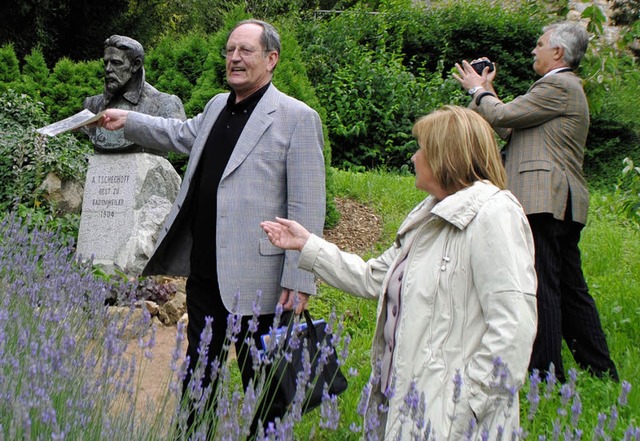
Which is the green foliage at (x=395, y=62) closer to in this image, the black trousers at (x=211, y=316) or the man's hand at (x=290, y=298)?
the black trousers at (x=211, y=316)

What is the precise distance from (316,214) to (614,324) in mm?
3011

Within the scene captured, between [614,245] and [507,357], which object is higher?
[614,245]

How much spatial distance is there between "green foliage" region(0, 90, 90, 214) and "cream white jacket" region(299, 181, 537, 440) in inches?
217

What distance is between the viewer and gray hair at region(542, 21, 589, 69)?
396 centimetres

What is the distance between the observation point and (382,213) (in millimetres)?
8219

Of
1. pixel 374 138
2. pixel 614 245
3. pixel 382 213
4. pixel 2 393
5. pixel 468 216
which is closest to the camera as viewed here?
pixel 2 393

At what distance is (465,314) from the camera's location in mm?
2127

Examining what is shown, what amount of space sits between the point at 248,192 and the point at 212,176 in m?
0.20

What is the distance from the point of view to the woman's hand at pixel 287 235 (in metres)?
2.58

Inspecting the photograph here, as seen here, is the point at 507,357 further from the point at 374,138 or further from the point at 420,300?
the point at 374,138

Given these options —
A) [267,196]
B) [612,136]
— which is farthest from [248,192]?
[612,136]

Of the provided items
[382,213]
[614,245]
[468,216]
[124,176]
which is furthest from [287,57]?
[468,216]

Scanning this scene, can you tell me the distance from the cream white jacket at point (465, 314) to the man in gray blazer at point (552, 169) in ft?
5.77

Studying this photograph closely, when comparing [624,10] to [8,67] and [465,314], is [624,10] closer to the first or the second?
[8,67]
